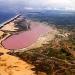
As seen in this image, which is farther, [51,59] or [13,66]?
[51,59]

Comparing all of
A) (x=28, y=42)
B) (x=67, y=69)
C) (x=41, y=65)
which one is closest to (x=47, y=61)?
(x=41, y=65)

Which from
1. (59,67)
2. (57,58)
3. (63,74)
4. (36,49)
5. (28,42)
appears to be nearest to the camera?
(63,74)

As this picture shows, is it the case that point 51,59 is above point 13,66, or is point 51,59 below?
above

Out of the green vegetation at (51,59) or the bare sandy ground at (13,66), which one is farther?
the green vegetation at (51,59)

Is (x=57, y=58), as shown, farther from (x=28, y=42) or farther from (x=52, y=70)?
(x=28, y=42)

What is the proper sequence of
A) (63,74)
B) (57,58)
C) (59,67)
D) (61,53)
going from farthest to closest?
(61,53) → (57,58) → (59,67) → (63,74)

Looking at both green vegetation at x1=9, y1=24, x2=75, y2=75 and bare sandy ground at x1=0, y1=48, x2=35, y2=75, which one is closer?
bare sandy ground at x1=0, y1=48, x2=35, y2=75

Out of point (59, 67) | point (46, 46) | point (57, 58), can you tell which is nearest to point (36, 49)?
point (46, 46)

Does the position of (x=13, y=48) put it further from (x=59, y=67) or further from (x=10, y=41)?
(x=59, y=67)

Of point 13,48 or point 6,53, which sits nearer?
point 6,53
